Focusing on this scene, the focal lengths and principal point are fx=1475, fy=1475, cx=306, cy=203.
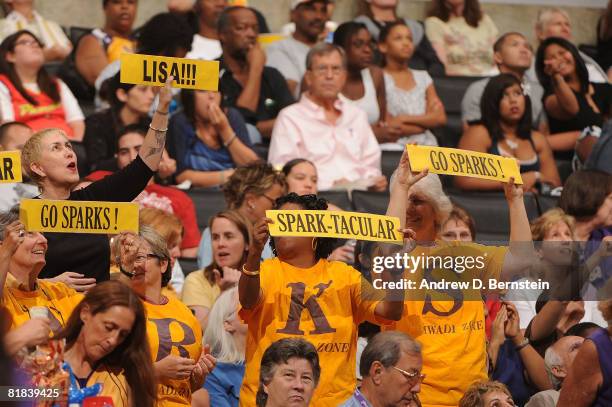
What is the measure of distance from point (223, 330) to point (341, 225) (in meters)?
1.02

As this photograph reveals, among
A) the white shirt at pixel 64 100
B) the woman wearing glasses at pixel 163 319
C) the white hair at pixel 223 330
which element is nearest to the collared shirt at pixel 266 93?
the white shirt at pixel 64 100

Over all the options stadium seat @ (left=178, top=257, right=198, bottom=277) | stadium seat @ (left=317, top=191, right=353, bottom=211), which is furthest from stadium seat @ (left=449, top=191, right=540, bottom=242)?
stadium seat @ (left=178, top=257, right=198, bottom=277)

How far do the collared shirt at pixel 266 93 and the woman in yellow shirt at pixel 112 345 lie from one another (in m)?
4.36

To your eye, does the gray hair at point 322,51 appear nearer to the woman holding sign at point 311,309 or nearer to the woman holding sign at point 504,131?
the woman holding sign at point 504,131

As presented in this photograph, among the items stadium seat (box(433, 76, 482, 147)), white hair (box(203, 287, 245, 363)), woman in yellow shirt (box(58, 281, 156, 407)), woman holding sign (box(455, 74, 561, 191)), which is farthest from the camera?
stadium seat (box(433, 76, 482, 147))

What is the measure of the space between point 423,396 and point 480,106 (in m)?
3.52

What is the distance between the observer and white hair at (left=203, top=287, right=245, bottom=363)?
20.0ft

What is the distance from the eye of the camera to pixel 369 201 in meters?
8.13

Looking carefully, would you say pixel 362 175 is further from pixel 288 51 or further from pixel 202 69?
pixel 202 69

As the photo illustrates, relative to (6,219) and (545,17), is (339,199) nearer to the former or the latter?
(545,17)

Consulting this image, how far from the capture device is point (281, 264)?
553 centimetres

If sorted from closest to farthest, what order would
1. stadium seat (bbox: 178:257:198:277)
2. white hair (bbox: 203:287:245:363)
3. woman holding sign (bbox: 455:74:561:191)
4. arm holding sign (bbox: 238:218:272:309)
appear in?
1. arm holding sign (bbox: 238:218:272:309)
2. white hair (bbox: 203:287:245:363)
3. stadium seat (bbox: 178:257:198:277)
4. woman holding sign (bbox: 455:74:561:191)

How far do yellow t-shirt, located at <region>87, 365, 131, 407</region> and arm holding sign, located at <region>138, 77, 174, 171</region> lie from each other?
3.90 feet

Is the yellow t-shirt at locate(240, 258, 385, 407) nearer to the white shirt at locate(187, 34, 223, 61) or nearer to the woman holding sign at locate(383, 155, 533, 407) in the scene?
the woman holding sign at locate(383, 155, 533, 407)
